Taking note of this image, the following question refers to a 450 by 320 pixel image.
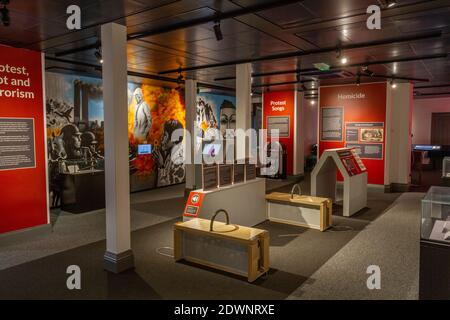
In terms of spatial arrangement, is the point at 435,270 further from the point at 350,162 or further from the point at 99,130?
the point at 99,130

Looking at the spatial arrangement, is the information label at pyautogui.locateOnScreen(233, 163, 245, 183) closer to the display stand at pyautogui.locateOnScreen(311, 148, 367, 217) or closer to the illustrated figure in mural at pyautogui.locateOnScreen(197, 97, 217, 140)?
the display stand at pyautogui.locateOnScreen(311, 148, 367, 217)

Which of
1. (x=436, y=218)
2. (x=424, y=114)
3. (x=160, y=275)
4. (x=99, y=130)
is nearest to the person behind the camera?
(x=436, y=218)

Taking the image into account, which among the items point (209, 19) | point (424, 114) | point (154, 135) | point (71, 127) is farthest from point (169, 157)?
point (424, 114)

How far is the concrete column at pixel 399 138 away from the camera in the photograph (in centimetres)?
974

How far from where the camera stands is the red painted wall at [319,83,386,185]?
9.66m

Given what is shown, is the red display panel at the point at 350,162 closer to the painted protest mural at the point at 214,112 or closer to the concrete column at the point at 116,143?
the concrete column at the point at 116,143

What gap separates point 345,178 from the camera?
281 inches

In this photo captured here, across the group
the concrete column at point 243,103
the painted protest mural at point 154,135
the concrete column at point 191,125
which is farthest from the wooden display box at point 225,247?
the painted protest mural at point 154,135

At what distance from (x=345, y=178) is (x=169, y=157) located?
18.4 feet

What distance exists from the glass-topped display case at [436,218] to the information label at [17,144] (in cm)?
567

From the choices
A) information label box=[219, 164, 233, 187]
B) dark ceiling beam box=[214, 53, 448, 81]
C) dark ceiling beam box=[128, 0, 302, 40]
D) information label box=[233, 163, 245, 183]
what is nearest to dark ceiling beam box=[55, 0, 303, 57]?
dark ceiling beam box=[128, 0, 302, 40]

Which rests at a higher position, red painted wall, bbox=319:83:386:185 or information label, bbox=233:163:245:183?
red painted wall, bbox=319:83:386:185

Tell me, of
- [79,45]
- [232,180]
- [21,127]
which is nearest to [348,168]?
[232,180]

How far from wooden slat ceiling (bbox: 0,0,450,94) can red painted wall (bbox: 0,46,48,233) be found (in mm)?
288
